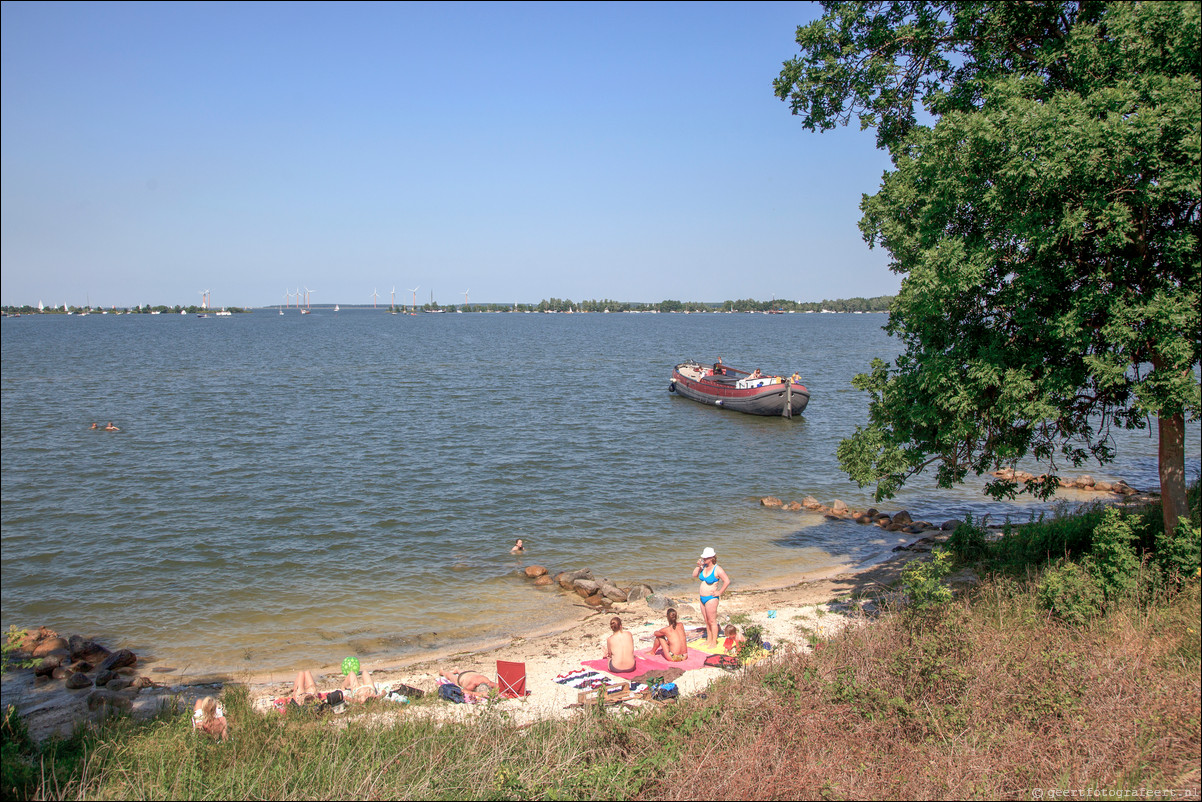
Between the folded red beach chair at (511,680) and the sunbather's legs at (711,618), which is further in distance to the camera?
the sunbather's legs at (711,618)

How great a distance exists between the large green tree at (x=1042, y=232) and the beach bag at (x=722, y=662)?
3.65 m

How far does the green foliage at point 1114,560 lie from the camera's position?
8.13 meters

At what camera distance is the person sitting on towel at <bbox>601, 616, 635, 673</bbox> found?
10117 mm

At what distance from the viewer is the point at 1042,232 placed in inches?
294

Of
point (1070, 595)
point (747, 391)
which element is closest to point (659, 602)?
point (1070, 595)

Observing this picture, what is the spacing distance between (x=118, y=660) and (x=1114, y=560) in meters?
14.3

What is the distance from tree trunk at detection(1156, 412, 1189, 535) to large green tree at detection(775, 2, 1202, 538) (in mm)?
28

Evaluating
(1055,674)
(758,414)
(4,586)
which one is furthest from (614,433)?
(1055,674)

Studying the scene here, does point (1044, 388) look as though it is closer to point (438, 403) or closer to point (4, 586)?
point (4, 586)

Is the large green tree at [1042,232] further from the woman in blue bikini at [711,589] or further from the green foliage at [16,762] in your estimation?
the green foliage at [16,762]

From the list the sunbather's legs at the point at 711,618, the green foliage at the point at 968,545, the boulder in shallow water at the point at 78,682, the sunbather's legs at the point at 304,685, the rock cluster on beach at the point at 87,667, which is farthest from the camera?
the green foliage at the point at 968,545

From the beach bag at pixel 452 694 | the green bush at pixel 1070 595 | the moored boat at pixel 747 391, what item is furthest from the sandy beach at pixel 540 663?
the moored boat at pixel 747 391

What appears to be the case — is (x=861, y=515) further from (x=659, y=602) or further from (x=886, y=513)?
(x=659, y=602)

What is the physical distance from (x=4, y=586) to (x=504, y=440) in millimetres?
17791
